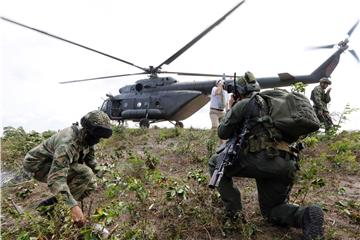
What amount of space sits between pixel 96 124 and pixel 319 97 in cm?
798

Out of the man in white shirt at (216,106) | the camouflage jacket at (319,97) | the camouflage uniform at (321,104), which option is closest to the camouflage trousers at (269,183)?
the camouflage uniform at (321,104)

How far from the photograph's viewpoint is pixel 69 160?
5000 millimetres

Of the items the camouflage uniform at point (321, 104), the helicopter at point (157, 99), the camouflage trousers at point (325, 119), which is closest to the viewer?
the camouflage trousers at point (325, 119)

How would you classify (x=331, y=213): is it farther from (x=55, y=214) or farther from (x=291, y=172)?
(x=55, y=214)

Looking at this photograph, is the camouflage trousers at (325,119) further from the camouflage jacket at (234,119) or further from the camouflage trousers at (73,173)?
the camouflage trousers at (73,173)

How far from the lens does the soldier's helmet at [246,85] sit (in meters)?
5.25

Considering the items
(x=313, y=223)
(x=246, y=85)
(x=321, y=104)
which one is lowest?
(x=313, y=223)

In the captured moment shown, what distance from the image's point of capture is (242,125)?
16.3 ft

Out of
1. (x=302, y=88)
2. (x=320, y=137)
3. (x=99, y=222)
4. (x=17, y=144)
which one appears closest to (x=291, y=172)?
(x=99, y=222)

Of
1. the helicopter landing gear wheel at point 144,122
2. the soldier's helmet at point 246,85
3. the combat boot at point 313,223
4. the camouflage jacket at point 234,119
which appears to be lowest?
the helicopter landing gear wheel at point 144,122

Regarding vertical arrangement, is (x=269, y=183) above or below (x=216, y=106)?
above

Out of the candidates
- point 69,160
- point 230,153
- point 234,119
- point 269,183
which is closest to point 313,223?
point 269,183

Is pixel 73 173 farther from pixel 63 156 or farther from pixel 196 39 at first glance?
pixel 196 39

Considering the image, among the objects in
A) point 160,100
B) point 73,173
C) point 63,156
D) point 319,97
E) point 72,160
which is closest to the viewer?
point 63,156
